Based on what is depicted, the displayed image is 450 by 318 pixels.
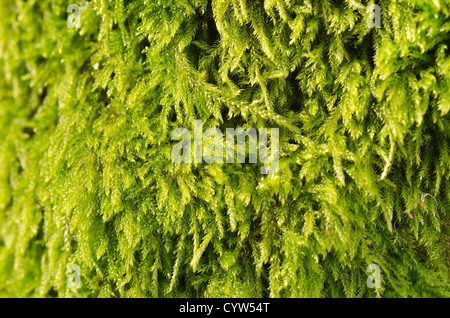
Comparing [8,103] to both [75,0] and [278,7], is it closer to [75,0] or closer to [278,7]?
[75,0]

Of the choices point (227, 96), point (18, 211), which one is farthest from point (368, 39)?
point (18, 211)

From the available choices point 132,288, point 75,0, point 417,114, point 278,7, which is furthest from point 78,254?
point 417,114

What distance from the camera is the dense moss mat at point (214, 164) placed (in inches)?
38.4

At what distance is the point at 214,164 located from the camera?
1.01m

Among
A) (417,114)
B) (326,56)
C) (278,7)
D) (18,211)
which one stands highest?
(278,7)

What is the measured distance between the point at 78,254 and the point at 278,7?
1012mm

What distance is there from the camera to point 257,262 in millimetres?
1016

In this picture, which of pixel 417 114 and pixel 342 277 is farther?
pixel 342 277

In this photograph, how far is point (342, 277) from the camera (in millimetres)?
1054

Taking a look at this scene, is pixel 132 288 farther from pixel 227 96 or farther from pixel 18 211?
pixel 227 96

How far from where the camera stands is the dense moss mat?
3.20ft

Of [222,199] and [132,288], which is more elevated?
[222,199]

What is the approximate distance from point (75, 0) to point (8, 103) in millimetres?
383

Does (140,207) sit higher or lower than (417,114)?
lower
